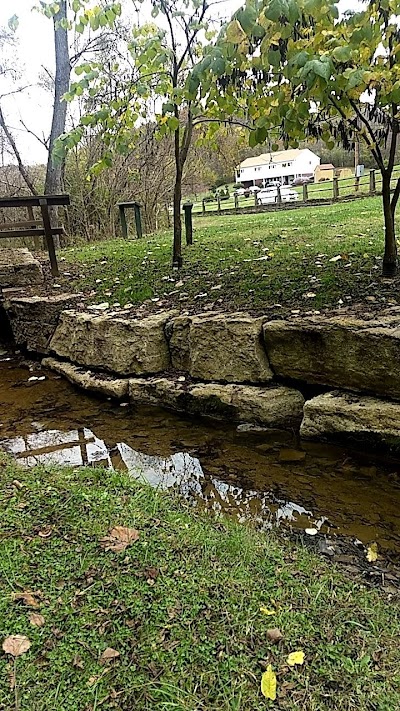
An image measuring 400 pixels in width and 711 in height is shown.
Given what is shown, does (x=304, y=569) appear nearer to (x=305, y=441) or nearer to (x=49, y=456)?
(x=305, y=441)

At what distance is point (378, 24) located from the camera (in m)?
2.74

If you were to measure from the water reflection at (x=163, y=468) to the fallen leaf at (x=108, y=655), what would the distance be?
0.99 m

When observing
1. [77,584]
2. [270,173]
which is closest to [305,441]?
[77,584]

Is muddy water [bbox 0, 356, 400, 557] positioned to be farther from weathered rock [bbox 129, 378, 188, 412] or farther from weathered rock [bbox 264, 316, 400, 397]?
weathered rock [bbox 264, 316, 400, 397]

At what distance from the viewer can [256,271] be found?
4.68 m

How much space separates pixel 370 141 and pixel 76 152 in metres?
8.23

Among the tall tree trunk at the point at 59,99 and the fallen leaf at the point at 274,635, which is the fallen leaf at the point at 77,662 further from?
the tall tree trunk at the point at 59,99

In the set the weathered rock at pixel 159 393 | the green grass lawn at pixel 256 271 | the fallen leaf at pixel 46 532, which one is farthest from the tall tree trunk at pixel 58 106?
the fallen leaf at pixel 46 532

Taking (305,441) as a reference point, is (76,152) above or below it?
above

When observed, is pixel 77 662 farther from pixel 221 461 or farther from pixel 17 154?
pixel 17 154

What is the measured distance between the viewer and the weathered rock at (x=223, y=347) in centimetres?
347

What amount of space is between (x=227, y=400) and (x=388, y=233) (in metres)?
1.73

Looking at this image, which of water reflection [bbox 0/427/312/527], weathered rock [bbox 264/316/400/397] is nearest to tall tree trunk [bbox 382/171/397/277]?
weathered rock [bbox 264/316/400/397]

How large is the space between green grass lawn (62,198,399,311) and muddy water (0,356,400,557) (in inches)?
40.9
